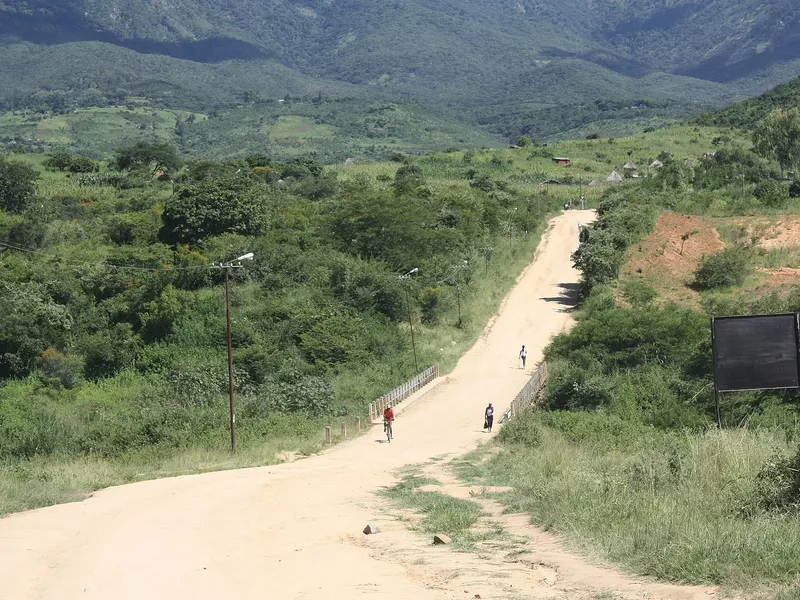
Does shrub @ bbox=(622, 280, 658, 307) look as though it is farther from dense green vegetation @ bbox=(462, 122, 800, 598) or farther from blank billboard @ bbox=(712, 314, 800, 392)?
blank billboard @ bbox=(712, 314, 800, 392)

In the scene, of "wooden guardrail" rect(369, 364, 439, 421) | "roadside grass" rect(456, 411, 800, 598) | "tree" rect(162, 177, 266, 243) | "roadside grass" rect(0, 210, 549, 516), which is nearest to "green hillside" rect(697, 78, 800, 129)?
"roadside grass" rect(0, 210, 549, 516)

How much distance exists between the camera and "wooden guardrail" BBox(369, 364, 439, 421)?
39.2 m

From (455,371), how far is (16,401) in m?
18.3

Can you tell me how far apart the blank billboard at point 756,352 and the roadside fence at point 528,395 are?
15.1 m

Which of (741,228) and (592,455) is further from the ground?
(741,228)

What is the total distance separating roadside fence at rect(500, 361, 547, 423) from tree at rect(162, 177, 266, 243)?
27.1 m

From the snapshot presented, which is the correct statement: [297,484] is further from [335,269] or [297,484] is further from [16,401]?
[335,269]

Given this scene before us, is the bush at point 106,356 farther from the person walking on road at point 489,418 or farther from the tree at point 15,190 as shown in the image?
the tree at point 15,190

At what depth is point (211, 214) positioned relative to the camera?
64.2m

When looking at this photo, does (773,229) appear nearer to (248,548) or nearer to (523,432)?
(523,432)

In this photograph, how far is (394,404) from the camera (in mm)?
40344

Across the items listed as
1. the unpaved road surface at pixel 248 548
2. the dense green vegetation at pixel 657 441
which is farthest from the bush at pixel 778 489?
the unpaved road surface at pixel 248 548

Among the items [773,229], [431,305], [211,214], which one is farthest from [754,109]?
[431,305]

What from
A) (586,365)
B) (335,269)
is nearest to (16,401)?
(335,269)
